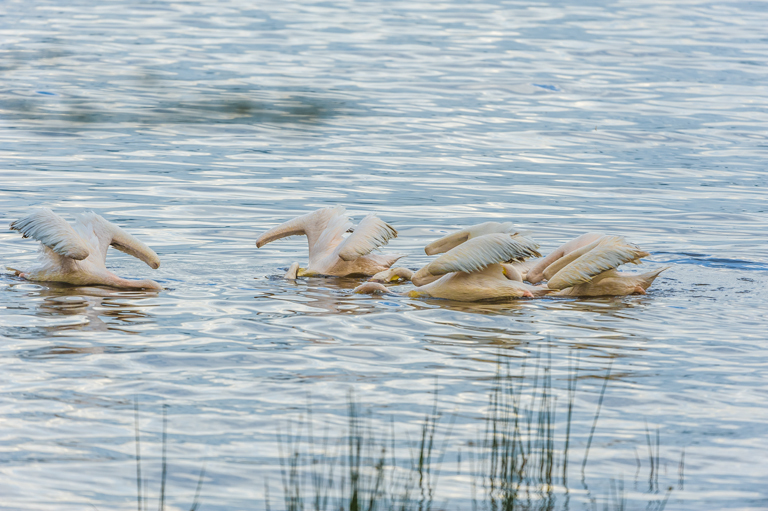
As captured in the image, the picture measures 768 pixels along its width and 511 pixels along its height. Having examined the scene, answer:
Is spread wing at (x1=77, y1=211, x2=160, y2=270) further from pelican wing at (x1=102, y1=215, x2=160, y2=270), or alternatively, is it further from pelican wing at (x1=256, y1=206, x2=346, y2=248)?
pelican wing at (x1=256, y1=206, x2=346, y2=248)

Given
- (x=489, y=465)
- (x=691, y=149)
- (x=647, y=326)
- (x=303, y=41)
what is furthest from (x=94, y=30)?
(x=489, y=465)

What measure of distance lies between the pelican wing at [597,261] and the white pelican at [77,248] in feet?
11.3

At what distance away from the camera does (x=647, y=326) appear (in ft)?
26.1

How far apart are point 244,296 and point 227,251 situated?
212cm

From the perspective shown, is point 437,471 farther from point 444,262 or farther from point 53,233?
point 53,233

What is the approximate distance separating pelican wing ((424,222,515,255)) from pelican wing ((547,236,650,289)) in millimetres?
725

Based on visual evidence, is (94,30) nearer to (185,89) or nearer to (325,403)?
(185,89)

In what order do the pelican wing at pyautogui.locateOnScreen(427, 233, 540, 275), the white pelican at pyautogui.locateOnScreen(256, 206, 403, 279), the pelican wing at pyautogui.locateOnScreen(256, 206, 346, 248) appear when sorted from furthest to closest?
the pelican wing at pyautogui.locateOnScreen(256, 206, 346, 248) < the white pelican at pyautogui.locateOnScreen(256, 206, 403, 279) < the pelican wing at pyautogui.locateOnScreen(427, 233, 540, 275)

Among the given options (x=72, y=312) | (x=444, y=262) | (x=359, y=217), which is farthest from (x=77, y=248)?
(x=359, y=217)

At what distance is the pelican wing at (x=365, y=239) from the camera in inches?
368

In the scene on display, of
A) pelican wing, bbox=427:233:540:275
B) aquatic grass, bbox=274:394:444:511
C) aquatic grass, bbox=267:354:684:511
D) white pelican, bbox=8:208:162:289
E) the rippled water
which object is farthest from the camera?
white pelican, bbox=8:208:162:289

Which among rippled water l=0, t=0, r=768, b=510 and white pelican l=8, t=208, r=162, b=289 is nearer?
rippled water l=0, t=0, r=768, b=510

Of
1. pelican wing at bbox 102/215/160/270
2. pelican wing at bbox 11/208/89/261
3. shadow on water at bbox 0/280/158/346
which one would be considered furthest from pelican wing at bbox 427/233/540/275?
pelican wing at bbox 11/208/89/261

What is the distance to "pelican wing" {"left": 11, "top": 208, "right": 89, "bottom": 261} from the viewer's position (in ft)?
27.9
